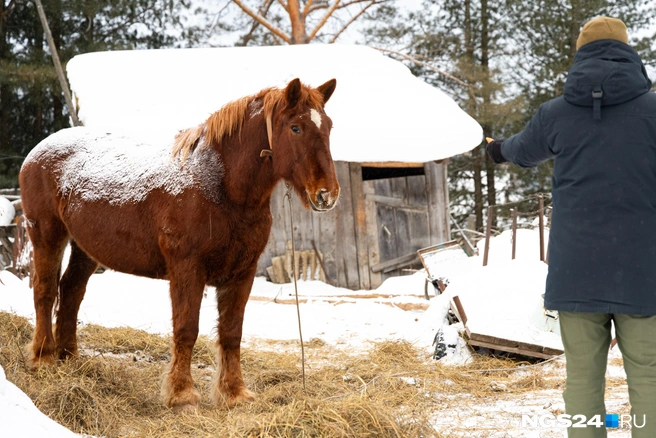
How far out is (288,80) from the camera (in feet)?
36.8

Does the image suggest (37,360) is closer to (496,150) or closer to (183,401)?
(183,401)

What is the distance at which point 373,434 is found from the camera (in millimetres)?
3510

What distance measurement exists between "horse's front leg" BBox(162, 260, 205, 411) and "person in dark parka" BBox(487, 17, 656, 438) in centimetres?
220

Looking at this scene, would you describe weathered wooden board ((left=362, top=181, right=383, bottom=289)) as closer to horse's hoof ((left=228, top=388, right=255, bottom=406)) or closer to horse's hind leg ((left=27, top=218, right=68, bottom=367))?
horse's hind leg ((left=27, top=218, right=68, bottom=367))

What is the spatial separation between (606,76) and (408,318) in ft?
18.2

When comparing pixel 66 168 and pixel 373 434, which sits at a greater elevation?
pixel 66 168

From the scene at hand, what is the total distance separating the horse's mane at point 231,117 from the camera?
13.9 feet

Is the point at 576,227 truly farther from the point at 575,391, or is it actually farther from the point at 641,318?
the point at 575,391

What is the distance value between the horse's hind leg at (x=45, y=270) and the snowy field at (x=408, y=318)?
1290 millimetres

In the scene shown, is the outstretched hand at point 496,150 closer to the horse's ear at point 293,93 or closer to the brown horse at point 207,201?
the brown horse at point 207,201

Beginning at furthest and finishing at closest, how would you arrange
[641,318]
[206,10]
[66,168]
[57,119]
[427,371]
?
1. [206,10]
2. [57,119]
3. [427,371]
4. [66,168]
5. [641,318]

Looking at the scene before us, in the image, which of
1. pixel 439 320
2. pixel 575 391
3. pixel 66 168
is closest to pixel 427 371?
pixel 439 320

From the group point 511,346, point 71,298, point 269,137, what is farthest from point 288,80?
point 269,137

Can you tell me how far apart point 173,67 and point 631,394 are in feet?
38.6
